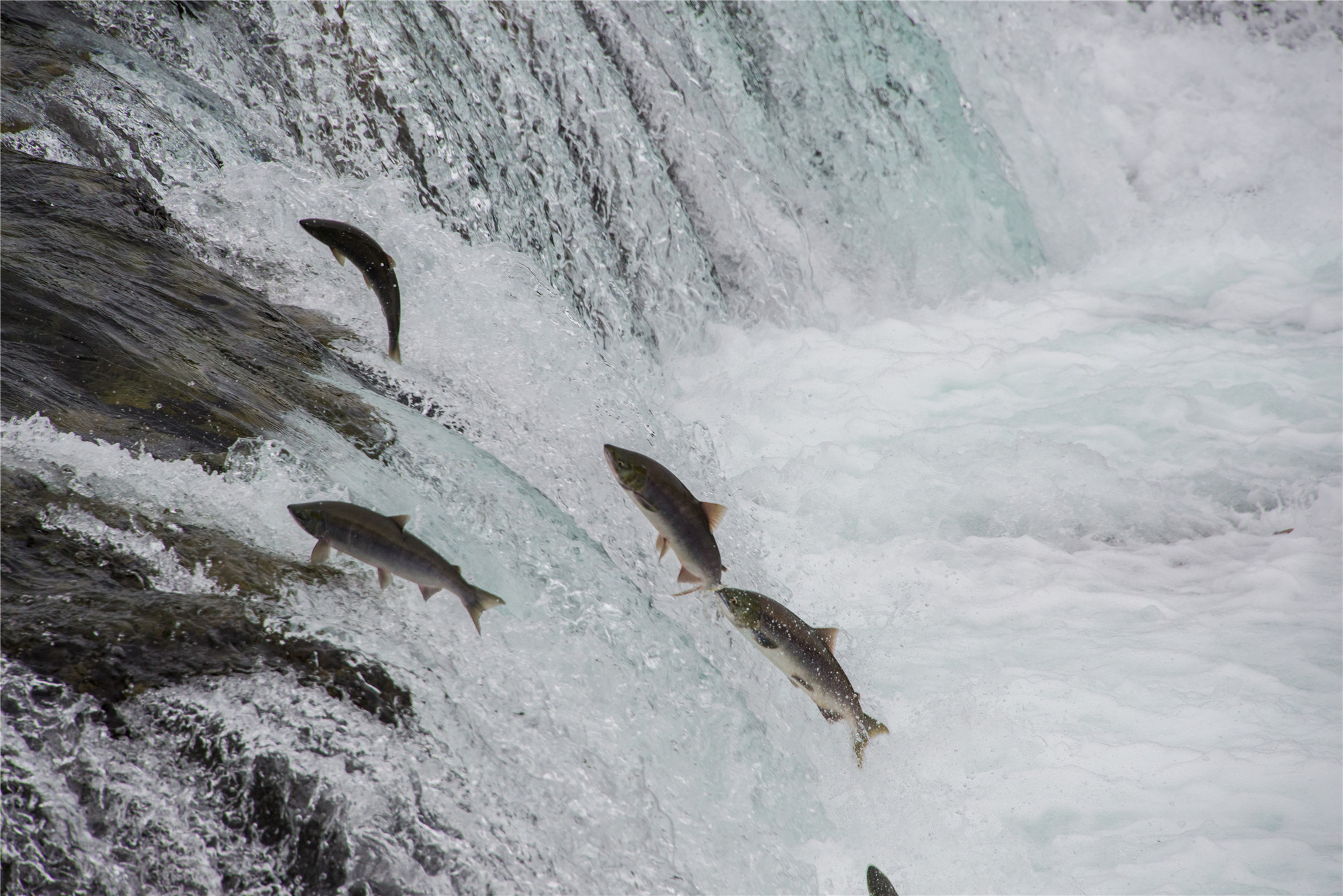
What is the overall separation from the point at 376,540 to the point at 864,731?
130 centimetres

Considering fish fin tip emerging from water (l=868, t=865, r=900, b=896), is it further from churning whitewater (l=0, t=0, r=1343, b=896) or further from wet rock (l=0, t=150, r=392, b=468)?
wet rock (l=0, t=150, r=392, b=468)

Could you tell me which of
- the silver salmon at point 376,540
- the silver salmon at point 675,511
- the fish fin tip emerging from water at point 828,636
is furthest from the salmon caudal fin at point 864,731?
the silver salmon at point 376,540

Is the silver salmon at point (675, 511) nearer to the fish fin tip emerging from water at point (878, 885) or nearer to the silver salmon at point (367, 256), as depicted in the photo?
the fish fin tip emerging from water at point (878, 885)

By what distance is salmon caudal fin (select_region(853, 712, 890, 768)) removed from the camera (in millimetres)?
2256

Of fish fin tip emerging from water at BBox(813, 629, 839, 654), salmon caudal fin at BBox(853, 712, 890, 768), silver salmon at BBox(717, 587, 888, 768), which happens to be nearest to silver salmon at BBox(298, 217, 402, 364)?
silver salmon at BBox(717, 587, 888, 768)

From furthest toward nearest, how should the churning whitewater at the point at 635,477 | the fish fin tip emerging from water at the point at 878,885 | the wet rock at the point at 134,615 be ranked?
the fish fin tip emerging from water at the point at 878,885
the churning whitewater at the point at 635,477
the wet rock at the point at 134,615

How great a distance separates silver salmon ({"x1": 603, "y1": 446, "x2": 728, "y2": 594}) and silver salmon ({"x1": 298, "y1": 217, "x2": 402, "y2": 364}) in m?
0.98

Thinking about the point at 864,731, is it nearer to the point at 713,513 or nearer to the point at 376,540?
the point at 713,513

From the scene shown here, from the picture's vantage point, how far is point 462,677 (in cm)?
170

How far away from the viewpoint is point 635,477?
1754mm

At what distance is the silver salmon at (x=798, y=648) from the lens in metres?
1.99

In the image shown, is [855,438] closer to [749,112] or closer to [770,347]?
[770,347]

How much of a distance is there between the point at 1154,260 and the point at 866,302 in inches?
92.2

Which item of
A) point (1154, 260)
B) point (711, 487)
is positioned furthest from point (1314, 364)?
point (711, 487)
